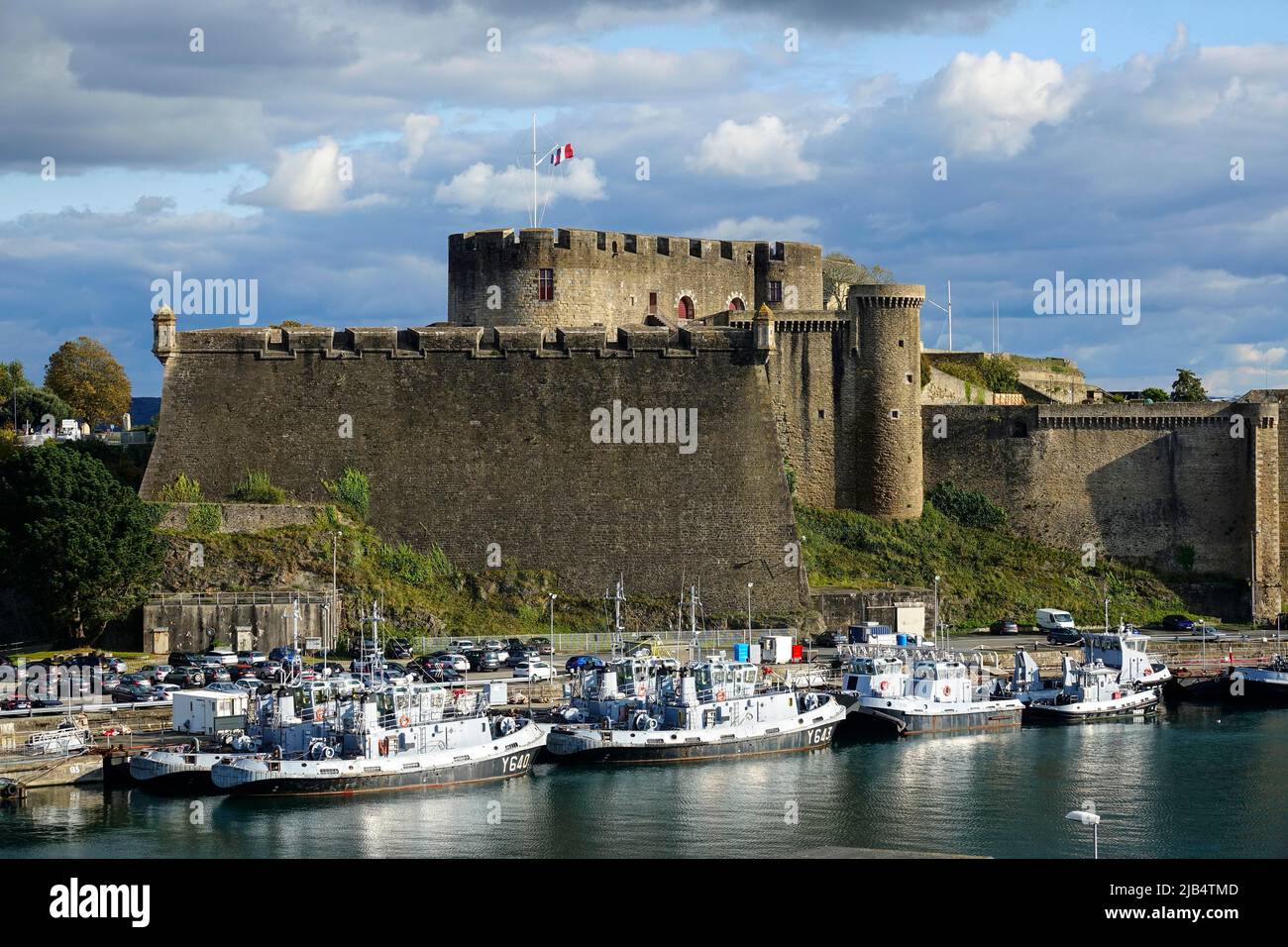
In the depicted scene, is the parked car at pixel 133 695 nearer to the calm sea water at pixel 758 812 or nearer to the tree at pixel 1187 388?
the calm sea water at pixel 758 812

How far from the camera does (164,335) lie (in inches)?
2079

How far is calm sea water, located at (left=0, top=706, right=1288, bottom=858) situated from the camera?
1309 inches

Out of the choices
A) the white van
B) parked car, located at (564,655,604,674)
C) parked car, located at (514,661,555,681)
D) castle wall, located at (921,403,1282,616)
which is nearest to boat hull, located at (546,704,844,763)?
parked car, located at (564,655,604,674)

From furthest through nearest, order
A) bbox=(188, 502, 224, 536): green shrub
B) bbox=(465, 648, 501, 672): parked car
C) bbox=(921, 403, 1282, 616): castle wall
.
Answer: bbox=(921, 403, 1282, 616): castle wall < bbox=(188, 502, 224, 536): green shrub < bbox=(465, 648, 501, 672): parked car

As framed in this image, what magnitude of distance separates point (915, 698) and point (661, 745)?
814 centimetres

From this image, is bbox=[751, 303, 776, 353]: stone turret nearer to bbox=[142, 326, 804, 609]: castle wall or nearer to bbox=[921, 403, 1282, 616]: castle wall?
bbox=[142, 326, 804, 609]: castle wall

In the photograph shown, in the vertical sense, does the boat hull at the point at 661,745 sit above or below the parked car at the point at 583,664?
below

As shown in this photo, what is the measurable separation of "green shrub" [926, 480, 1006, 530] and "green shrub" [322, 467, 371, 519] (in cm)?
1745

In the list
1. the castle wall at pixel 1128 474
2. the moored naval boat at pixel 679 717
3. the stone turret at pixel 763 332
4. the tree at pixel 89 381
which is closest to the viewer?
the moored naval boat at pixel 679 717

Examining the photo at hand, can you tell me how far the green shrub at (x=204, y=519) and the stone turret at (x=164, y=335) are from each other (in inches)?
205

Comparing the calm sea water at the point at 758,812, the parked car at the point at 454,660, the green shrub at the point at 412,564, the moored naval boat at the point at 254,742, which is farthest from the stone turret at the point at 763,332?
the moored naval boat at the point at 254,742

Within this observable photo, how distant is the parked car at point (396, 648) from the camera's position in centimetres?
4847

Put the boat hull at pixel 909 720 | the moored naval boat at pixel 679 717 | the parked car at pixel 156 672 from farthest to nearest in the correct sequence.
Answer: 1. the boat hull at pixel 909 720
2. the parked car at pixel 156 672
3. the moored naval boat at pixel 679 717

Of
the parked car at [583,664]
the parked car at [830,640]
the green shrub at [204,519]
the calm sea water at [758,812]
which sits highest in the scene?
the green shrub at [204,519]
